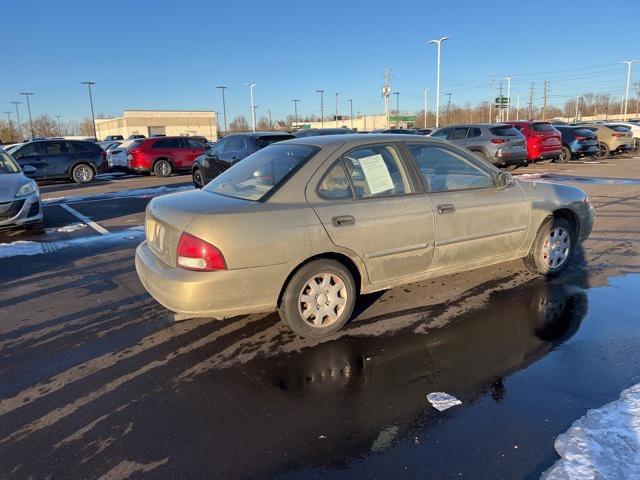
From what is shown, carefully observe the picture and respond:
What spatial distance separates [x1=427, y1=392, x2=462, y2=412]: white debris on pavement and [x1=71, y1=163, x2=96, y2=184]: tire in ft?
57.2

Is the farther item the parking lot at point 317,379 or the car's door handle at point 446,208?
the car's door handle at point 446,208

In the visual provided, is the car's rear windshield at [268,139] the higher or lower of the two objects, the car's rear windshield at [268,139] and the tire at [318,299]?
the higher

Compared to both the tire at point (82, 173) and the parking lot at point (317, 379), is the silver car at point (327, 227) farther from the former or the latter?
the tire at point (82, 173)

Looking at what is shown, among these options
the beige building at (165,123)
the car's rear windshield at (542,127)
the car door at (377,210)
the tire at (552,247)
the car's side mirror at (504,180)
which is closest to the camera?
the car door at (377,210)

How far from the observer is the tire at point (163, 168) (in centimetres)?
1916

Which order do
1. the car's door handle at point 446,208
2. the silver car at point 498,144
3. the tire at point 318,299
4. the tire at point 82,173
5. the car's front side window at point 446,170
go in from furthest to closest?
the tire at point 82,173
the silver car at point 498,144
the car's front side window at point 446,170
the car's door handle at point 446,208
the tire at point 318,299

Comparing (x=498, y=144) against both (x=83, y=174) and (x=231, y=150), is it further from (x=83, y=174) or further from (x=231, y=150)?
(x=83, y=174)

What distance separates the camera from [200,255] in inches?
138

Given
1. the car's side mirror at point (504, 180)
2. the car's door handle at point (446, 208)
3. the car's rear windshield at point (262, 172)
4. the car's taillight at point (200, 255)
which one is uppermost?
the car's rear windshield at point (262, 172)

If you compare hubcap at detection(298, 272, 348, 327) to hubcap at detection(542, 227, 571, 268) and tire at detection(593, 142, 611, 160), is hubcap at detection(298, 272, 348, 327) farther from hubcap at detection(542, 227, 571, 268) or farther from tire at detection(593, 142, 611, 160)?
tire at detection(593, 142, 611, 160)

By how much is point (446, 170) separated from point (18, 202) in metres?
6.89

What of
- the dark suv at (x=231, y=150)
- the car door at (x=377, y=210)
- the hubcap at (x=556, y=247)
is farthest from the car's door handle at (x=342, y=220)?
the dark suv at (x=231, y=150)

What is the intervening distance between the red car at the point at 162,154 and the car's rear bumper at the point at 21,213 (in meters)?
10.9

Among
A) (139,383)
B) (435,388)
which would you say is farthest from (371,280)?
(139,383)
